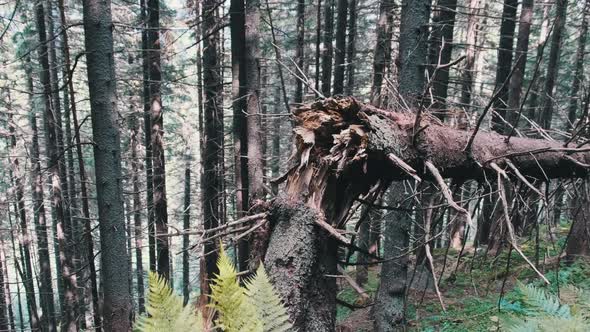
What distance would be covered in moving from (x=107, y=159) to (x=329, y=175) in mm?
3840

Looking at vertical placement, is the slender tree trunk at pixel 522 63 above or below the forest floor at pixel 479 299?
above

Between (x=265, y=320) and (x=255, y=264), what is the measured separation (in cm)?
84

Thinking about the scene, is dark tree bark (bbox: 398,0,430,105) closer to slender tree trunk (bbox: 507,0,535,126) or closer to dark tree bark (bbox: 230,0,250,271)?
dark tree bark (bbox: 230,0,250,271)

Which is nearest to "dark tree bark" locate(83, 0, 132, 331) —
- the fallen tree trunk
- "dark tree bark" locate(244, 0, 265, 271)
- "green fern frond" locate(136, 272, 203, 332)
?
"dark tree bark" locate(244, 0, 265, 271)

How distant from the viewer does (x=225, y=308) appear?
1.33 meters

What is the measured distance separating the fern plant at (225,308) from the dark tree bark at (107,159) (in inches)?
164

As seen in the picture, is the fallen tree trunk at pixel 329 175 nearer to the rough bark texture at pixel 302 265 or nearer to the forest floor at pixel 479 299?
the rough bark texture at pixel 302 265

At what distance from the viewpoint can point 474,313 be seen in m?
6.58

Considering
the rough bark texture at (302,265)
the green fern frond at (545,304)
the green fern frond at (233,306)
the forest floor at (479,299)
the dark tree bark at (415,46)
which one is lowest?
the forest floor at (479,299)

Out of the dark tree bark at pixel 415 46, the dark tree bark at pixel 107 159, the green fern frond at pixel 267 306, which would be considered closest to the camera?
the green fern frond at pixel 267 306

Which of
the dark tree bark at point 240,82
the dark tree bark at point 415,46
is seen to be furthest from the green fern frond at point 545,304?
the dark tree bark at point 240,82

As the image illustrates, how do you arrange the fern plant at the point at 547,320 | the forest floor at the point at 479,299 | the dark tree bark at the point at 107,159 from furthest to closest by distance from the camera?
1. the forest floor at the point at 479,299
2. the dark tree bark at the point at 107,159
3. the fern plant at the point at 547,320

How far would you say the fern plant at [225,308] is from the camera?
1.22 meters

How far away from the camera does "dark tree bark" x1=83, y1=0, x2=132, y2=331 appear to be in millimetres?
4878
